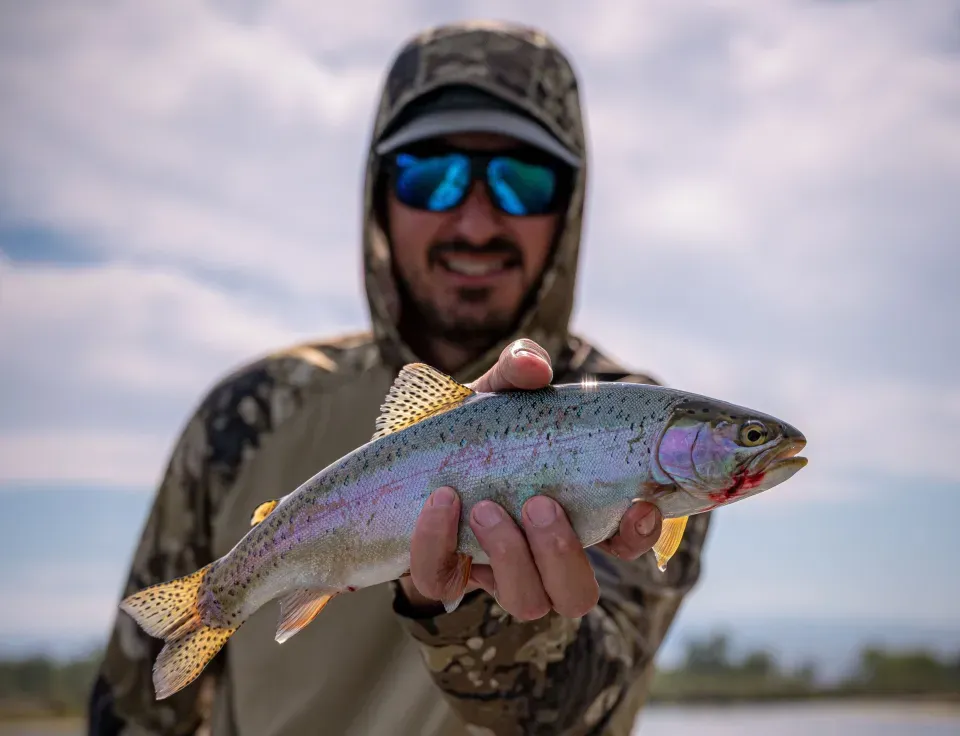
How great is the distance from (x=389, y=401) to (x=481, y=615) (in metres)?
1.14

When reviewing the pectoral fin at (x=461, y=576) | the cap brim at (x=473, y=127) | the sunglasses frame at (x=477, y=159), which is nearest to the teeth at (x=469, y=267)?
the sunglasses frame at (x=477, y=159)

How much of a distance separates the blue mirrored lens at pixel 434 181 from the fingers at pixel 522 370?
2.81 m

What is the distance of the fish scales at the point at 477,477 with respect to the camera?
3.42 m

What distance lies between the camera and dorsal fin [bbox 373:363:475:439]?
145 inches

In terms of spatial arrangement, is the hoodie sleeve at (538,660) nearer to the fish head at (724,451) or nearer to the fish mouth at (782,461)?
the fish head at (724,451)

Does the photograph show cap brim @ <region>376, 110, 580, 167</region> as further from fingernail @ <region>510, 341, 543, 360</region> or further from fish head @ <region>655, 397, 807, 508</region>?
fish head @ <region>655, 397, 807, 508</region>

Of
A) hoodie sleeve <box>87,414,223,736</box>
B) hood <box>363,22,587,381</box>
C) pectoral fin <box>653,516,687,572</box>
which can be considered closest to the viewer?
pectoral fin <box>653,516,687,572</box>

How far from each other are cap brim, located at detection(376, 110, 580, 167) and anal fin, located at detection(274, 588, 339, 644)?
3512mm

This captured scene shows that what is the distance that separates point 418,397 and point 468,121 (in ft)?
9.99

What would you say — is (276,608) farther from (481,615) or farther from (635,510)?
(635,510)

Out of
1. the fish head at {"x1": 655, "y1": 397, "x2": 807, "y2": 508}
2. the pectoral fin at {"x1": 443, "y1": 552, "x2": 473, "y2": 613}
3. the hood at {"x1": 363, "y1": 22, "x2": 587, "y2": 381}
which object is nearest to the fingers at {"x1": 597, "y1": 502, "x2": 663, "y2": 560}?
the fish head at {"x1": 655, "y1": 397, "x2": 807, "y2": 508}

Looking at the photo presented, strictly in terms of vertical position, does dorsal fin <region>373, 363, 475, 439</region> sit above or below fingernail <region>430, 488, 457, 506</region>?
above

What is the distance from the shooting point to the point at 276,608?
19.6ft

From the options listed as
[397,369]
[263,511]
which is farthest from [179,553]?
[263,511]
